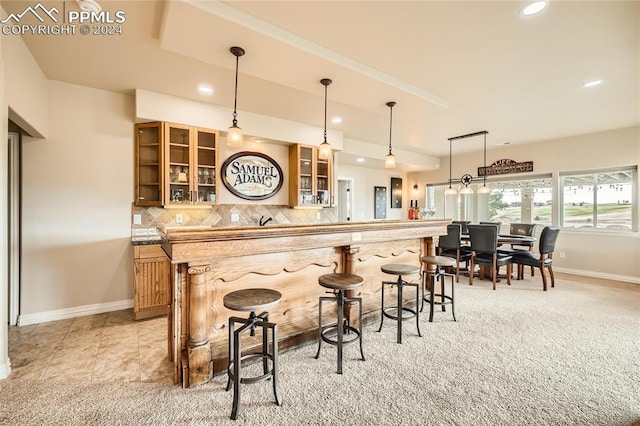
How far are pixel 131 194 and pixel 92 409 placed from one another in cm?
259

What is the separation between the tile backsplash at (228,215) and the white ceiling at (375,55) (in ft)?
4.95

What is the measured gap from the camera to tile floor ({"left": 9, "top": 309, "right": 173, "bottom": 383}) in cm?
221

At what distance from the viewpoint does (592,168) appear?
5.41m

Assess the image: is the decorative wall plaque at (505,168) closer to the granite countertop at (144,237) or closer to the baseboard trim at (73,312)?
the granite countertop at (144,237)

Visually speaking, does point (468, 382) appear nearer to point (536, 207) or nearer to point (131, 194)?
point (131, 194)

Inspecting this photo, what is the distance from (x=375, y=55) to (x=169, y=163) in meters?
2.79

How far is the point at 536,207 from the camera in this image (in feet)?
20.6

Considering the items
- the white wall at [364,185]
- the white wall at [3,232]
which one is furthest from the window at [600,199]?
the white wall at [3,232]

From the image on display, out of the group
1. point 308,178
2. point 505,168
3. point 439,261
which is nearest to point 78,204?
point 308,178

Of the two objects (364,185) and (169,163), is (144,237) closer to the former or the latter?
(169,163)

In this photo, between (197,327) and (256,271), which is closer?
(197,327)

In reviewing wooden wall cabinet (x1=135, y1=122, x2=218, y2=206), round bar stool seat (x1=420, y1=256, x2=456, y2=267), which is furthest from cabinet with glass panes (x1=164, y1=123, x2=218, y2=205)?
round bar stool seat (x1=420, y1=256, x2=456, y2=267)

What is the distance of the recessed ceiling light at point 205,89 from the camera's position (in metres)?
3.42

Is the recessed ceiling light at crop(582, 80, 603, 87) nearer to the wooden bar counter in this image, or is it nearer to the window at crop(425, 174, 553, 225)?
the wooden bar counter
